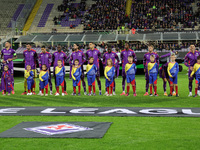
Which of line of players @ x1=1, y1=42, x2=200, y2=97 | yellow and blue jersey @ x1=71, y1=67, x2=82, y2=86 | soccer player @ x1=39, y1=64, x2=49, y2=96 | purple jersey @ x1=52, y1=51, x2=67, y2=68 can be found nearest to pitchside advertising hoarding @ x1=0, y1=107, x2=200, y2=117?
line of players @ x1=1, y1=42, x2=200, y2=97

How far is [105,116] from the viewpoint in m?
7.79

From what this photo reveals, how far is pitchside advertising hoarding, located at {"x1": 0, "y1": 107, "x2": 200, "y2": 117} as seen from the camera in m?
8.00

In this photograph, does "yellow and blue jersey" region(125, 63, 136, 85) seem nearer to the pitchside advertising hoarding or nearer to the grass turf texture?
the grass turf texture

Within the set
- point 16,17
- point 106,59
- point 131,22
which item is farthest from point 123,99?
point 16,17

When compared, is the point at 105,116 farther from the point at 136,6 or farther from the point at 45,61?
A: the point at 136,6

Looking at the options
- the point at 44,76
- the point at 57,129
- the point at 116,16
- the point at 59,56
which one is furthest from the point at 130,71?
the point at 116,16

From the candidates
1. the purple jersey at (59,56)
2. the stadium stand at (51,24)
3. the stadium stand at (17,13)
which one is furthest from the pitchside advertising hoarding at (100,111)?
the stadium stand at (17,13)

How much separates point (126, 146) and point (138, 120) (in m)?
2.07

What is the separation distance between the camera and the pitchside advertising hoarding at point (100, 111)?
800 cm

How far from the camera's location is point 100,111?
27.7ft

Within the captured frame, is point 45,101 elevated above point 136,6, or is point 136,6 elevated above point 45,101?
point 136,6

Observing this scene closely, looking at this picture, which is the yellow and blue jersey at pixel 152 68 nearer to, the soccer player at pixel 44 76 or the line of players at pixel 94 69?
the line of players at pixel 94 69

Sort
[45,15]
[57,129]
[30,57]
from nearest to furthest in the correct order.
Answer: [57,129], [30,57], [45,15]

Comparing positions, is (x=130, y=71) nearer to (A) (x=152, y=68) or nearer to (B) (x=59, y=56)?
(A) (x=152, y=68)
